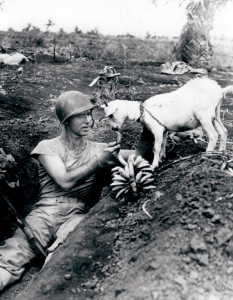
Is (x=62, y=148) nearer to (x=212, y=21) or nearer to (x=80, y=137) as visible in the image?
(x=80, y=137)

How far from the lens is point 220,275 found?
214 centimetres

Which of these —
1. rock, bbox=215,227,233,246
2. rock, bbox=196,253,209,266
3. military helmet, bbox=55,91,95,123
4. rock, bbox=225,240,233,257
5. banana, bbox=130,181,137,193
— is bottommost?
banana, bbox=130,181,137,193

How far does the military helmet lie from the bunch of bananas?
0.81 m

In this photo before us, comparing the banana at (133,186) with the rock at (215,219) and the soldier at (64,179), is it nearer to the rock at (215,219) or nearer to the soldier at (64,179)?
the soldier at (64,179)

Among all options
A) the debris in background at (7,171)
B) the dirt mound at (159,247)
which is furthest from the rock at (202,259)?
the debris in background at (7,171)

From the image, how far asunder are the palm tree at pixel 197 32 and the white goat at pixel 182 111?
1175 centimetres

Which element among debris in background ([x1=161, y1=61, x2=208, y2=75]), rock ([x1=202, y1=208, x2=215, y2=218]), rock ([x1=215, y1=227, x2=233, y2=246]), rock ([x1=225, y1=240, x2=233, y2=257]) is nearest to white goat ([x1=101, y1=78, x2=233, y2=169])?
rock ([x1=202, y1=208, x2=215, y2=218])

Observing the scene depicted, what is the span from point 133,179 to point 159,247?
105 centimetres

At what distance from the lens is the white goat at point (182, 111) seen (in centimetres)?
343

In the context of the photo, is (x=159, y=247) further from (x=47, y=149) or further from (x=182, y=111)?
(x=47, y=149)

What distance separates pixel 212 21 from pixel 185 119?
A: 1260 centimetres

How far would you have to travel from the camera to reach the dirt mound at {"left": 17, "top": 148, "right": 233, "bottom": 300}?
2098mm

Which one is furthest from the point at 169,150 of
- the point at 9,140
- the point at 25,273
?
the point at 9,140

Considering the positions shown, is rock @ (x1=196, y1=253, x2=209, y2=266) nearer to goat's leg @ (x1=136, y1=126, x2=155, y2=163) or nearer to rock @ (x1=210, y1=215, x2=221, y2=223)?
rock @ (x1=210, y1=215, x2=221, y2=223)
